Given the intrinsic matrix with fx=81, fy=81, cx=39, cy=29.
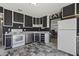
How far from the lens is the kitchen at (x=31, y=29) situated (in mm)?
3406

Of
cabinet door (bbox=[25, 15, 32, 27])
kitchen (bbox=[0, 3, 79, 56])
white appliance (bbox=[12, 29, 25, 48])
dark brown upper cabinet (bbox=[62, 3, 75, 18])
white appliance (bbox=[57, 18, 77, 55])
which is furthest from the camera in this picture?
cabinet door (bbox=[25, 15, 32, 27])

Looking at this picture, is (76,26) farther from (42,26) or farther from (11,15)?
(42,26)

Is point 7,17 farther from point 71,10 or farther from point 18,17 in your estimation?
point 71,10

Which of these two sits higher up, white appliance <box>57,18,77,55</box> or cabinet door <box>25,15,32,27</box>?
cabinet door <box>25,15,32,27</box>

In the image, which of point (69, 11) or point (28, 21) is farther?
point (28, 21)

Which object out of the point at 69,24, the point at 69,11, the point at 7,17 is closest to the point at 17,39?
the point at 7,17

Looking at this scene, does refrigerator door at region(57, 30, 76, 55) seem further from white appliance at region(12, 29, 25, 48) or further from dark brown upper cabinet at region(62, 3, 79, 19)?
white appliance at region(12, 29, 25, 48)

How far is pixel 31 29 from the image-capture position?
6.55 metres

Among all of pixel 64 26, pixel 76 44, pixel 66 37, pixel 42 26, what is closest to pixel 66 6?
pixel 64 26

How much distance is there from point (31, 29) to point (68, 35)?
375cm

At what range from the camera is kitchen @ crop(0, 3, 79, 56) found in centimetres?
341

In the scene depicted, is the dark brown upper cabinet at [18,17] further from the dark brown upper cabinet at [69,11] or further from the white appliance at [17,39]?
the dark brown upper cabinet at [69,11]

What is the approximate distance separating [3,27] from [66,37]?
3.18 metres

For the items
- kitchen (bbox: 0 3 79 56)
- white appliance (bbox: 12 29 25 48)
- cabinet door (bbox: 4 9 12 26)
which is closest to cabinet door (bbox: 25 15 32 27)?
kitchen (bbox: 0 3 79 56)
